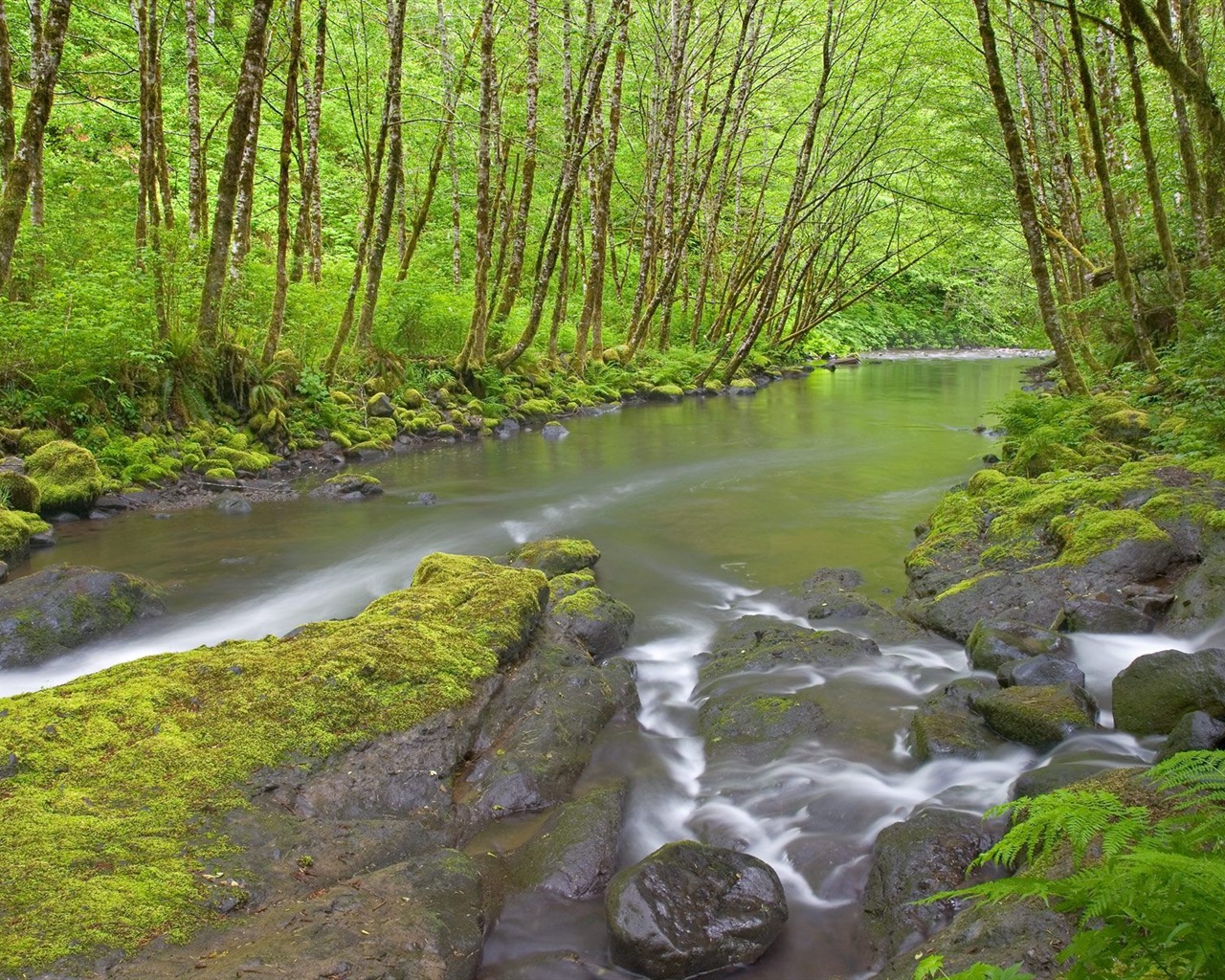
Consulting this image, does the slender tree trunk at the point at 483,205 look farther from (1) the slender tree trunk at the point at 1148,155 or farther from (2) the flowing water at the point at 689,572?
(1) the slender tree trunk at the point at 1148,155

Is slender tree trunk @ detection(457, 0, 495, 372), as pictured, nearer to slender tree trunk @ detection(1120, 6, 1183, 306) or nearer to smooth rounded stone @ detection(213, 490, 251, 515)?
smooth rounded stone @ detection(213, 490, 251, 515)

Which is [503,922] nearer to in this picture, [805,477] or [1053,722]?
[1053,722]

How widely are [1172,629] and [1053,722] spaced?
198cm

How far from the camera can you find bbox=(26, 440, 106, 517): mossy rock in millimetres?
10336

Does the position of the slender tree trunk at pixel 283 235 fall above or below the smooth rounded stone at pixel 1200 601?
above

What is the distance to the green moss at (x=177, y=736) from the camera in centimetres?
310

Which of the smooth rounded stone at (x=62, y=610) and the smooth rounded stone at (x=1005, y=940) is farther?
the smooth rounded stone at (x=62, y=610)

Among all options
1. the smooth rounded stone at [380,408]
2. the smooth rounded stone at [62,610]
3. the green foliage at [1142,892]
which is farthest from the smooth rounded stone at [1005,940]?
the smooth rounded stone at [380,408]

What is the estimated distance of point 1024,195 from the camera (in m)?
10.4

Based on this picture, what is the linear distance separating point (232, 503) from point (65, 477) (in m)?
1.95

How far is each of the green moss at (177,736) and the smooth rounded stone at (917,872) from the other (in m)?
2.55

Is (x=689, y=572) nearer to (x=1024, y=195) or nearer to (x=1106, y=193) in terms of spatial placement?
(x=1024, y=195)

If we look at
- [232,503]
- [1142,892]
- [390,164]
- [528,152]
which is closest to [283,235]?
[390,164]

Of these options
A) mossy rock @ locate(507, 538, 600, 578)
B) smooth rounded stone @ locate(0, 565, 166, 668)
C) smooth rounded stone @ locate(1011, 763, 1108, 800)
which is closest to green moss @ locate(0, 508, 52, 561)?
smooth rounded stone @ locate(0, 565, 166, 668)
